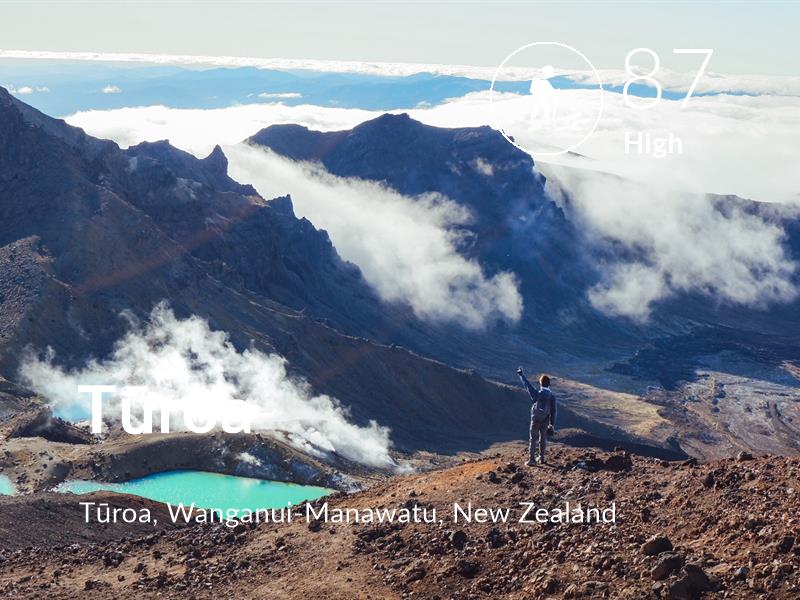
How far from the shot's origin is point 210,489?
6028 centimetres

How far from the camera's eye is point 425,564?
23.0m

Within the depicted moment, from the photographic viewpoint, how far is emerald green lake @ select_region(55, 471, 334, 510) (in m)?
56.8

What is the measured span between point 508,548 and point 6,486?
38.5 meters

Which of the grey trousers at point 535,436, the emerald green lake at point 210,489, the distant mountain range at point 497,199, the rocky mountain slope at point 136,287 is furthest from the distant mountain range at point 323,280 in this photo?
the grey trousers at point 535,436

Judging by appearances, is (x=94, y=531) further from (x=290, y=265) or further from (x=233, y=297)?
(x=290, y=265)

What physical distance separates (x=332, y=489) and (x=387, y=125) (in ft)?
455

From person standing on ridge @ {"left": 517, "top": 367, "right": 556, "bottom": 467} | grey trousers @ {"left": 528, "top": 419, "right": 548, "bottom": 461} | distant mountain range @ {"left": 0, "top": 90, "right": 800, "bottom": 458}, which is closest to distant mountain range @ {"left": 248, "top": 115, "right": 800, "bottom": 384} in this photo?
distant mountain range @ {"left": 0, "top": 90, "right": 800, "bottom": 458}

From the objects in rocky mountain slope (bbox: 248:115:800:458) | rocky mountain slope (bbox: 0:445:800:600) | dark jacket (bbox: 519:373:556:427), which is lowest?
rocky mountain slope (bbox: 248:115:800:458)

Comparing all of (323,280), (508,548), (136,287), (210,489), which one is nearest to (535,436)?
(508,548)

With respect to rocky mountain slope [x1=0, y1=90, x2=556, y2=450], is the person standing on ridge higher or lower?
higher

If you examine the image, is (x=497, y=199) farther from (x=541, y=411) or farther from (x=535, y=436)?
(x=541, y=411)

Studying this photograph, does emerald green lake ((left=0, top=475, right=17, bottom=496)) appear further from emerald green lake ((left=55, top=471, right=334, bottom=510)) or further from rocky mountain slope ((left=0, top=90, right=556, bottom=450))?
rocky mountain slope ((left=0, top=90, right=556, bottom=450))

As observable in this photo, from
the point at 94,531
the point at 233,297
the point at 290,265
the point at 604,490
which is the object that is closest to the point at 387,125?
the point at 290,265

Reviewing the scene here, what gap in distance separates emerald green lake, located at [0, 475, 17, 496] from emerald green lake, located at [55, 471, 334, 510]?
2132 millimetres
